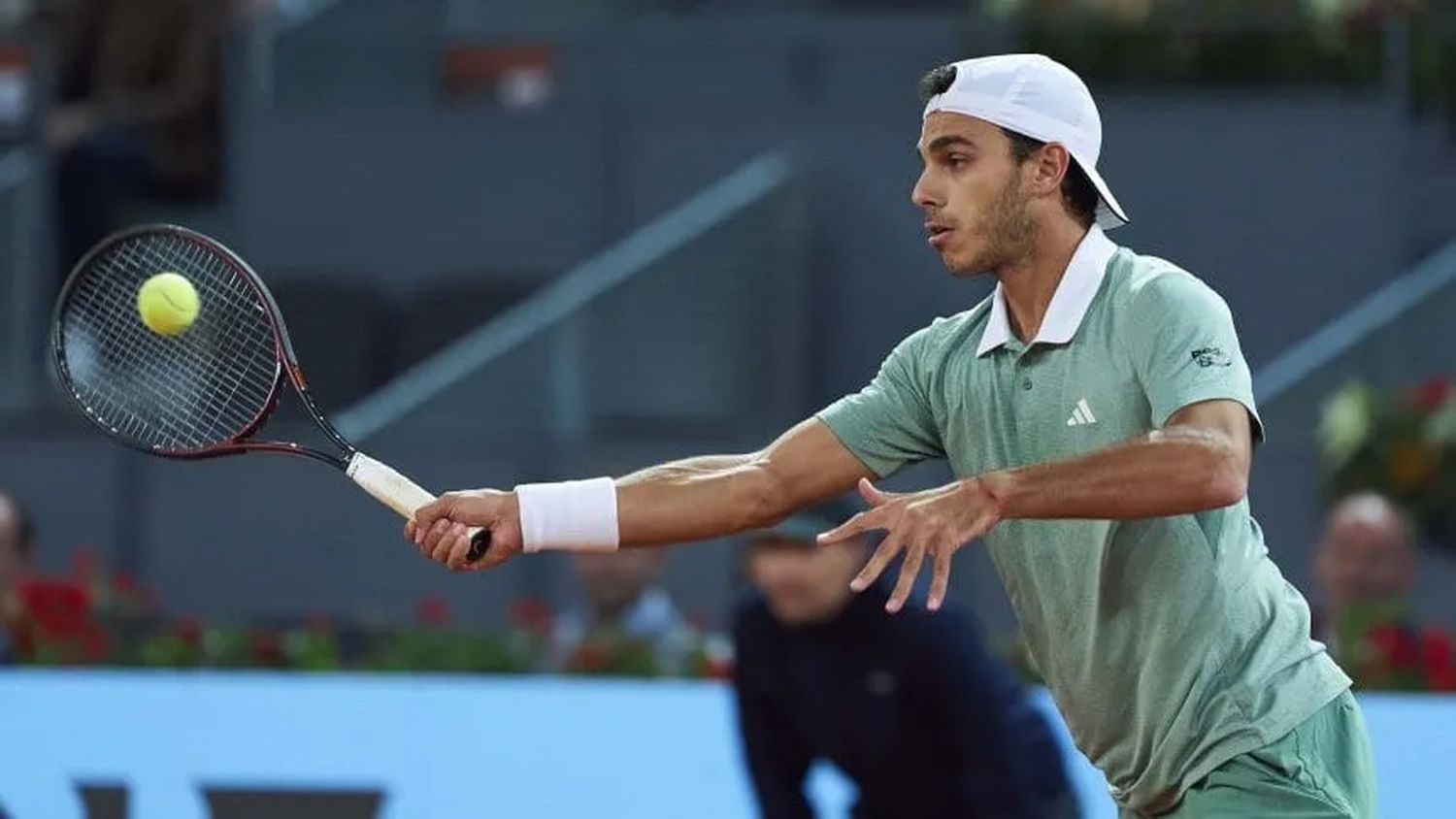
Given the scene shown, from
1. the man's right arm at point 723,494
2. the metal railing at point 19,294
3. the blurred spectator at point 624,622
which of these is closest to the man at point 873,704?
the blurred spectator at point 624,622

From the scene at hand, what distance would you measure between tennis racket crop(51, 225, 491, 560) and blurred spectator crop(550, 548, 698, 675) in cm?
162

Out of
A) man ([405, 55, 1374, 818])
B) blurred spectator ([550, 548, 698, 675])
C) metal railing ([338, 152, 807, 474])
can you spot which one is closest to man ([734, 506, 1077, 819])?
blurred spectator ([550, 548, 698, 675])

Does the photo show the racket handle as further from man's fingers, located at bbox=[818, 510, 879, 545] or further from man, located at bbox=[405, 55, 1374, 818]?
man's fingers, located at bbox=[818, 510, 879, 545]

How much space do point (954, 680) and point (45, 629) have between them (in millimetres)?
3146

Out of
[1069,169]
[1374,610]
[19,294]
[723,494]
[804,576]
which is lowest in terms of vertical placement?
[1374,610]

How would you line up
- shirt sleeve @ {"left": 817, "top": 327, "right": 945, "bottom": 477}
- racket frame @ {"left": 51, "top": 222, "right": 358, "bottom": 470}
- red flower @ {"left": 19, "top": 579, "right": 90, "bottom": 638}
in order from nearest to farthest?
shirt sleeve @ {"left": 817, "top": 327, "right": 945, "bottom": 477}
racket frame @ {"left": 51, "top": 222, "right": 358, "bottom": 470}
red flower @ {"left": 19, "top": 579, "right": 90, "bottom": 638}

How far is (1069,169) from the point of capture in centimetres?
448

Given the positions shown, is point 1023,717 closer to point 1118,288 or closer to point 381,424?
point 1118,288

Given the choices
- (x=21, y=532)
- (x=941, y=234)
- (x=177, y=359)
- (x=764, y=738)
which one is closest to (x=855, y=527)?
(x=941, y=234)

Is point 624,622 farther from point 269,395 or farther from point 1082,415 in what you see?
point 1082,415

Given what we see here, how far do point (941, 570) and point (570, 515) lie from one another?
101cm

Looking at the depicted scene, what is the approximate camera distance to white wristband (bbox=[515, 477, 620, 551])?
186 inches

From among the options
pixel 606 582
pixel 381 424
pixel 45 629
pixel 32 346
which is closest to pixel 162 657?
pixel 45 629

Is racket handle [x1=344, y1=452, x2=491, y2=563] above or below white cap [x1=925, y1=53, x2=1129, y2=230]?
below
